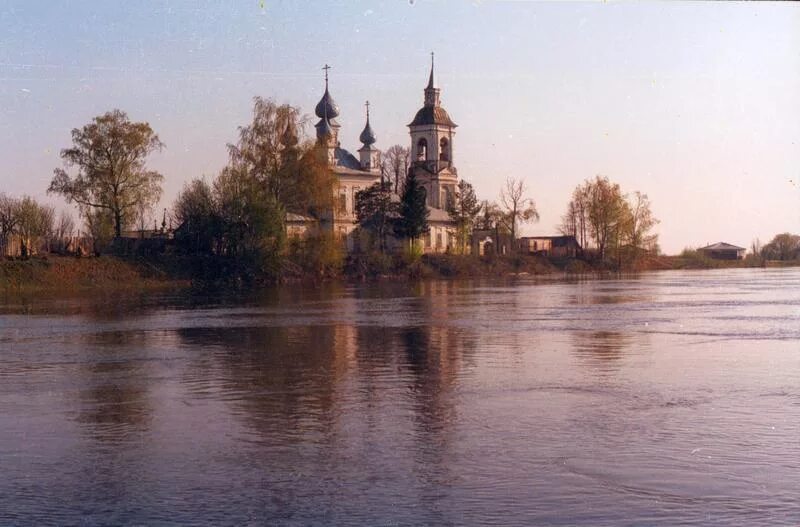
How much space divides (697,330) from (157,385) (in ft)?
51.4

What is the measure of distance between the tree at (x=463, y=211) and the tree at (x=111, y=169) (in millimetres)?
37314

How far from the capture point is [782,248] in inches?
5566

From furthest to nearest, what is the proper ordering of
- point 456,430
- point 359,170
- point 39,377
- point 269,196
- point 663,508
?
point 359,170 → point 269,196 → point 39,377 → point 456,430 → point 663,508

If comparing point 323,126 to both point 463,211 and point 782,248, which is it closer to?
point 463,211

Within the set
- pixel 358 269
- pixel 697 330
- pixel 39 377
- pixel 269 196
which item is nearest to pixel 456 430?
pixel 39 377

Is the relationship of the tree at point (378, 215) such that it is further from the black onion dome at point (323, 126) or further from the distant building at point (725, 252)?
the distant building at point (725, 252)

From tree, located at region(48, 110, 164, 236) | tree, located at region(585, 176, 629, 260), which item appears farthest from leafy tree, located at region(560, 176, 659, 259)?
tree, located at region(48, 110, 164, 236)

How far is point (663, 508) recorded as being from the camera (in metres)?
9.90

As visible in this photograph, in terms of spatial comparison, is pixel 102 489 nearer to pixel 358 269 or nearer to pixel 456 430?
pixel 456 430

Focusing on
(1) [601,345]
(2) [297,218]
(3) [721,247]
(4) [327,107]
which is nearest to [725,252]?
(3) [721,247]

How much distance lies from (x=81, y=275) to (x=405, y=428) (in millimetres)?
53967

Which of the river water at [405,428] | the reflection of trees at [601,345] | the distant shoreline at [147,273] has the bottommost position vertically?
the river water at [405,428]

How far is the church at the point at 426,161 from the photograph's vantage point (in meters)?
98.9

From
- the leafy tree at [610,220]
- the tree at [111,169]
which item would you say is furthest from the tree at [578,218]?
the tree at [111,169]
